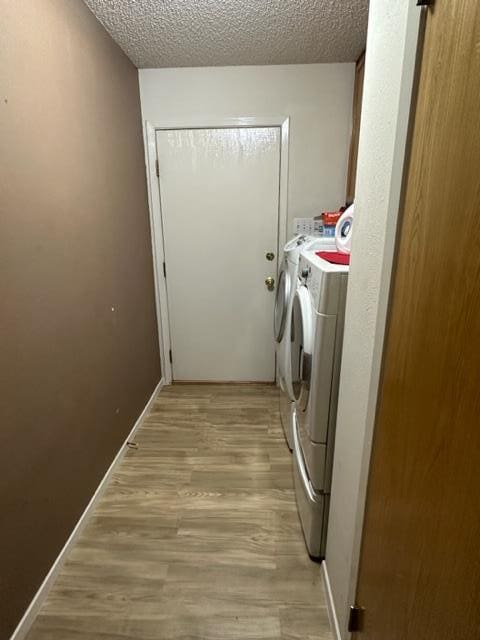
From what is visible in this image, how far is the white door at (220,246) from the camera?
237 cm

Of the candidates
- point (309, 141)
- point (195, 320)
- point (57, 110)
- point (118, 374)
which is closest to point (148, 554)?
point (118, 374)

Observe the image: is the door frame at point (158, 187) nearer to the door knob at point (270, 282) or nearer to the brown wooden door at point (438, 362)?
the door knob at point (270, 282)

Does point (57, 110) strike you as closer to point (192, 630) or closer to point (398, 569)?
point (398, 569)

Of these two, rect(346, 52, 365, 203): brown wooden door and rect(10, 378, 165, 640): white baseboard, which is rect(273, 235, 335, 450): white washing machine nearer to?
rect(346, 52, 365, 203): brown wooden door

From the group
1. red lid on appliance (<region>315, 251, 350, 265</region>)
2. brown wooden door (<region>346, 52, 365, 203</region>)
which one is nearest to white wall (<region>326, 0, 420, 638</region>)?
red lid on appliance (<region>315, 251, 350, 265</region>)

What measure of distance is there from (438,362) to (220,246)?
7.09 ft

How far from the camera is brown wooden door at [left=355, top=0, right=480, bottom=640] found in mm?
462

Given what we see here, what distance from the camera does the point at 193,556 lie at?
4.59 ft

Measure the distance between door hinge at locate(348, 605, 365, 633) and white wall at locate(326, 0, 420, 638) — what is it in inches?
0.9

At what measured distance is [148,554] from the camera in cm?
141

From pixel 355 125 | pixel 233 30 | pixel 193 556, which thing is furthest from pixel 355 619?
pixel 233 30

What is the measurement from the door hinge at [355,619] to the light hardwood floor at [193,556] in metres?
0.21

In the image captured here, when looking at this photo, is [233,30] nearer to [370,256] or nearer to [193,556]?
[370,256]

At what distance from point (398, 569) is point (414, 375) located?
0.42 metres
